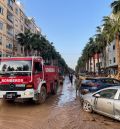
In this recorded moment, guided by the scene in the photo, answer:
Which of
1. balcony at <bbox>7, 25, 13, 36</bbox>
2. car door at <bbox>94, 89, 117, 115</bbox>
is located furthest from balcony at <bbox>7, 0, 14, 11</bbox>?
car door at <bbox>94, 89, 117, 115</bbox>

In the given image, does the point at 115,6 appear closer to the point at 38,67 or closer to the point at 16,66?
the point at 38,67

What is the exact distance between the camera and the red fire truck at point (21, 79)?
47.5 feet

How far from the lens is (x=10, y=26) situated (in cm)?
5775

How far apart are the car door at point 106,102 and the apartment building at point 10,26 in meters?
40.6

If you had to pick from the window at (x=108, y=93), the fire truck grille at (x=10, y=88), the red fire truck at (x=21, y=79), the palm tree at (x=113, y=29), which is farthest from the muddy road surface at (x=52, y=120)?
the palm tree at (x=113, y=29)

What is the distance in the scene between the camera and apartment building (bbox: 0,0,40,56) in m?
51.4

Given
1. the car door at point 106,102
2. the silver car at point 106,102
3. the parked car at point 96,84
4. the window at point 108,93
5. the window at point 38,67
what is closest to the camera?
the silver car at point 106,102

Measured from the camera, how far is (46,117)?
11648 mm

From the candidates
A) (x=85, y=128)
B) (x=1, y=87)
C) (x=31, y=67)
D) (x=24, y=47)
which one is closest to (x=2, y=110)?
(x=1, y=87)

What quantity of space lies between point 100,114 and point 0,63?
6.47 m

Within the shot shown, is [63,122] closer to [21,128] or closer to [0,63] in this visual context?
[21,128]

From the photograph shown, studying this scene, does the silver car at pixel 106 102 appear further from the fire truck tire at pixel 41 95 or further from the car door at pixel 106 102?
the fire truck tire at pixel 41 95

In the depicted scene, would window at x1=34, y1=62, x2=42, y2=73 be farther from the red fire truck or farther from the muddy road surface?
the muddy road surface

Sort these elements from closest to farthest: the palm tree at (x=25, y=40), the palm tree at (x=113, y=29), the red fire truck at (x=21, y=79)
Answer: the red fire truck at (x=21, y=79), the palm tree at (x=113, y=29), the palm tree at (x=25, y=40)
